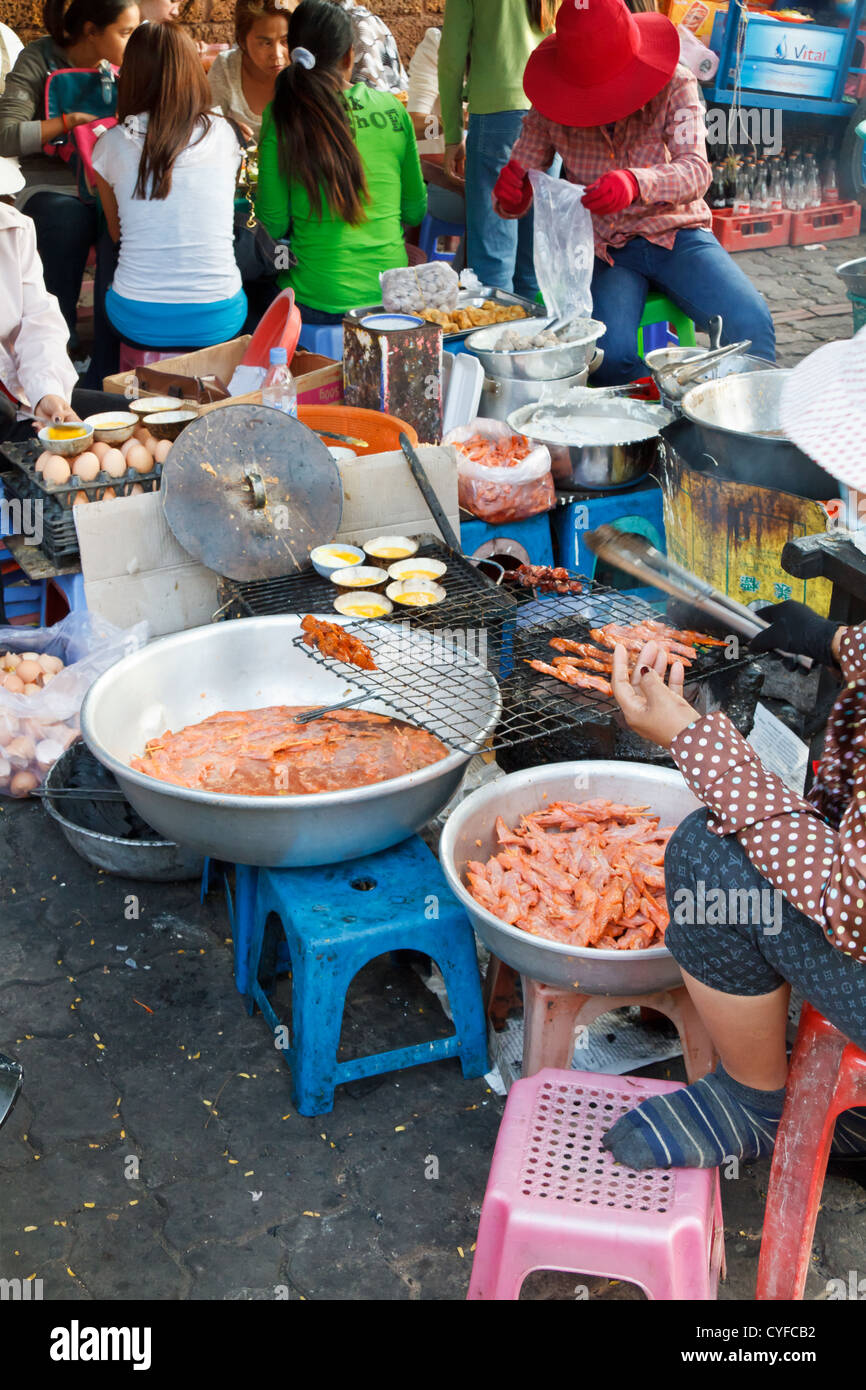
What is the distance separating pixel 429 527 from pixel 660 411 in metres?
1.19

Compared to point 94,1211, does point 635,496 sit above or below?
above

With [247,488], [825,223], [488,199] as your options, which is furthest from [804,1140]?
[825,223]

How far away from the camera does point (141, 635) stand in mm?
3938

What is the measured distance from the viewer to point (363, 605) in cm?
356

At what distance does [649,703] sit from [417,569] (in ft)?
4.91

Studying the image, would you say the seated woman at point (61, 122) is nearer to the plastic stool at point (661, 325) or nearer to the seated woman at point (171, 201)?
the seated woman at point (171, 201)

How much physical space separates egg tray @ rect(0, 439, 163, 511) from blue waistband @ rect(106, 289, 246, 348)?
161cm

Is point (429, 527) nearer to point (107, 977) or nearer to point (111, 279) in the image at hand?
point (107, 977)

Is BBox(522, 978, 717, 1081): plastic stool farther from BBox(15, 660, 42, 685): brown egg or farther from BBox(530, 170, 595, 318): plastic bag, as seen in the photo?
BBox(530, 170, 595, 318): plastic bag

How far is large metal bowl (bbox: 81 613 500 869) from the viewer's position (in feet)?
8.84

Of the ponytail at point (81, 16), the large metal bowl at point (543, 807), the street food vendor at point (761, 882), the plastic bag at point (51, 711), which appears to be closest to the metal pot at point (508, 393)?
the plastic bag at point (51, 711)

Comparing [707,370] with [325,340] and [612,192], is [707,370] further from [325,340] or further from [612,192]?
[325,340]

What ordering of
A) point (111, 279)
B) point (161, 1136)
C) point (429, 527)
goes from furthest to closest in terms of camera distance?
point (111, 279) → point (429, 527) → point (161, 1136)

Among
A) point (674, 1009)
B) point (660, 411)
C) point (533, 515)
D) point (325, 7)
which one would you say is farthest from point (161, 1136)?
point (325, 7)
